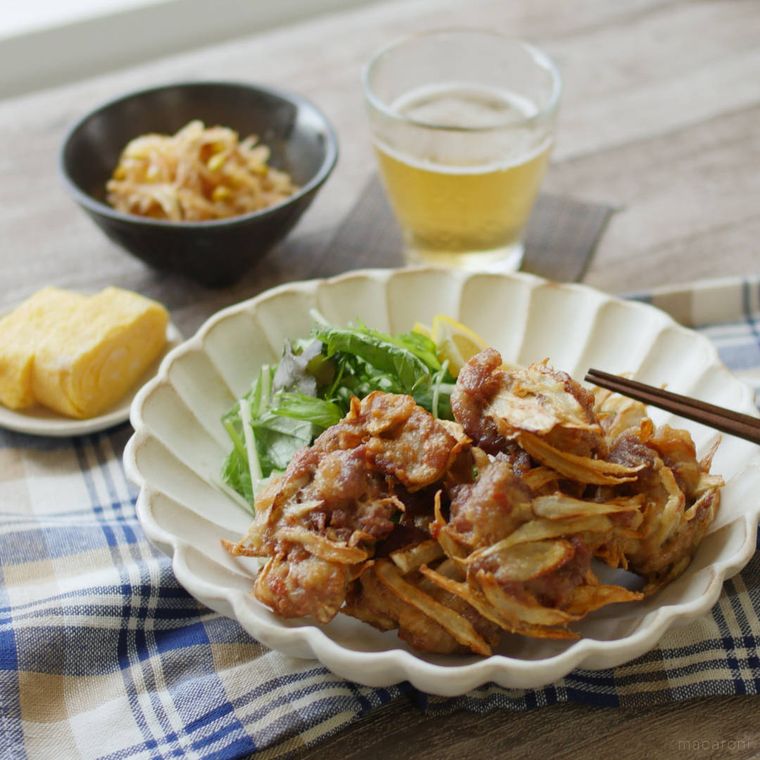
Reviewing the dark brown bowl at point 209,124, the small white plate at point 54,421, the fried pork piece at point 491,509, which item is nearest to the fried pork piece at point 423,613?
the fried pork piece at point 491,509

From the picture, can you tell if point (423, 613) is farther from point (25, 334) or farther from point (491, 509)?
point (25, 334)

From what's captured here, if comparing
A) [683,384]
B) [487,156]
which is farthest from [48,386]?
[683,384]

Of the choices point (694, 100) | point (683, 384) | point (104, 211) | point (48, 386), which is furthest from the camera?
point (694, 100)

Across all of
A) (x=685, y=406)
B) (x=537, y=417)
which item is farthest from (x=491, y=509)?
(x=685, y=406)

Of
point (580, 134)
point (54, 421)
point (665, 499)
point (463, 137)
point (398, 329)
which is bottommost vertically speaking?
point (54, 421)

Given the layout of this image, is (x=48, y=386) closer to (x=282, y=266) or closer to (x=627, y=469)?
(x=282, y=266)

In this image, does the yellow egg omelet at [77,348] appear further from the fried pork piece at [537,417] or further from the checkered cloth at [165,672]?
the fried pork piece at [537,417]
